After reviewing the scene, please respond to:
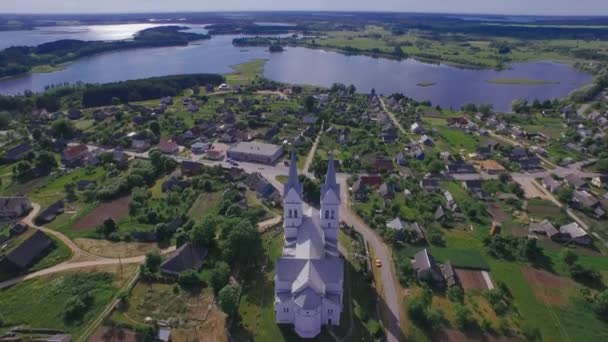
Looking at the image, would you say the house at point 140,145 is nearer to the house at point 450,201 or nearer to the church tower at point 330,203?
the church tower at point 330,203

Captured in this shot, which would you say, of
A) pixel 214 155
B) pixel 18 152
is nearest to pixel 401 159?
pixel 214 155

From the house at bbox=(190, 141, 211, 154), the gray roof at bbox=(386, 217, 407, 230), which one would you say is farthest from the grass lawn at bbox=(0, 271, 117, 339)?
the house at bbox=(190, 141, 211, 154)

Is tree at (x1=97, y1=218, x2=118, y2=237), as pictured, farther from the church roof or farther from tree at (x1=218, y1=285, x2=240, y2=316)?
the church roof

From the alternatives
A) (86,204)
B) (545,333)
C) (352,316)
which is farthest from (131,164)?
(545,333)

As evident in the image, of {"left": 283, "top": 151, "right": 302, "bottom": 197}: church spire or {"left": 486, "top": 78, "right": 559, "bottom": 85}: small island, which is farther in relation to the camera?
{"left": 486, "top": 78, "right": 559, "bottom": 85}: small island

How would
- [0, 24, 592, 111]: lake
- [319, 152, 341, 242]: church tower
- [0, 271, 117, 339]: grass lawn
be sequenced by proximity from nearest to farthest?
[0, 271, 117, 339]: grass lawn, [319, 152, 341, 242]: church tower, [0, 24, 592, 111]: lake

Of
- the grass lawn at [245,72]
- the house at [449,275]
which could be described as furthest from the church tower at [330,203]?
the grass lawn at [245,72]

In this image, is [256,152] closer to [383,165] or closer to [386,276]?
[383,165]
